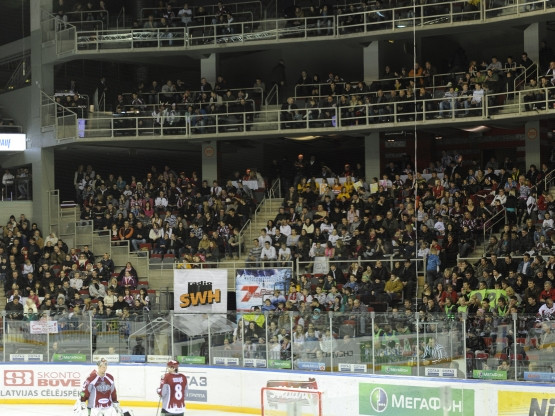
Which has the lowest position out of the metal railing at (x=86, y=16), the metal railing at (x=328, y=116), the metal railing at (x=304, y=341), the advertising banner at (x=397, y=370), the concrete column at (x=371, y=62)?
the advertising banner at (x=397, y=370)

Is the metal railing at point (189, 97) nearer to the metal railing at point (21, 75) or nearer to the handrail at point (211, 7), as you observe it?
the handrail at point (211, 7)

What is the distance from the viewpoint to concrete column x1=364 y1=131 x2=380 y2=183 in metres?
31.9

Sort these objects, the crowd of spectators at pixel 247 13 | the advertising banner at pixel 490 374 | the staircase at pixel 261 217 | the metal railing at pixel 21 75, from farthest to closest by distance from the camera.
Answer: the metal railing at pixel 21 75 → the staircase at pixel 261 217 → the crowd of spectators at pixel 247 13 → the advertising banner at pixel 490 374

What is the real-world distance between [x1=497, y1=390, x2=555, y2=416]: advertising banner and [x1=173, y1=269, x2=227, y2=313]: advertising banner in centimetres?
A: 1000

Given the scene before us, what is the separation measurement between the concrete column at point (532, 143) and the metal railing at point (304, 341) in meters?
10.5

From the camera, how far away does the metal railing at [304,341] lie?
17.8 meters

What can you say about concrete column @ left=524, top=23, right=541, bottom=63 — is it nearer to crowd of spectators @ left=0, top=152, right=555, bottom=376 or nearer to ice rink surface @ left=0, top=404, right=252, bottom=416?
crowd of spectators @ left=0, top=152, right=555, bottom=376

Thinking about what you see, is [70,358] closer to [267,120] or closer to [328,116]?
[328,116]

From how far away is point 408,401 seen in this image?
17.8 m

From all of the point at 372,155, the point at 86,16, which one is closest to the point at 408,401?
the point at 372,155

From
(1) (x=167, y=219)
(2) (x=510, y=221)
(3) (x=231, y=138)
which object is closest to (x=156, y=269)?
(1) (x=167, y=219)

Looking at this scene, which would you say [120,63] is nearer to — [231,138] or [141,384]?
[231,138]

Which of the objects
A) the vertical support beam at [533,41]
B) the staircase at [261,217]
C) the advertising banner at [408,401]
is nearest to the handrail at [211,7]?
the staircase at [261,217]

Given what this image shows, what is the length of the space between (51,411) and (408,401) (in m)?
7.51
